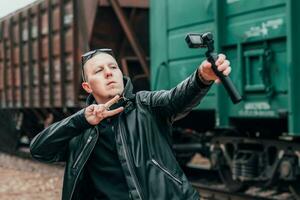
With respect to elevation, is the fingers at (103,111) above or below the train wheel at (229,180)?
above

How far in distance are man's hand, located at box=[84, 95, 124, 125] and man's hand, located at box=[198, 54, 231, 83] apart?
35 centimetres

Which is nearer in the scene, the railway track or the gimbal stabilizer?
the gimbal stabilizer

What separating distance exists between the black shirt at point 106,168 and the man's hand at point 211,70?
1.49 ft

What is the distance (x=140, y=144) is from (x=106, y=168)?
186mm

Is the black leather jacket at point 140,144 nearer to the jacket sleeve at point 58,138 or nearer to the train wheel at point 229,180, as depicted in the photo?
the jacket sleeve at point 58,138

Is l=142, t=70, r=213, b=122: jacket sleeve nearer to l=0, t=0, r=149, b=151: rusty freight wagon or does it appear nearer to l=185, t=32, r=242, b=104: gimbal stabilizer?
l=185, t=32, r=242, b=104: gimbal stabilizer

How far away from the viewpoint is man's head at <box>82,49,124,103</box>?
108 inches

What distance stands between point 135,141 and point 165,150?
13 centimetres

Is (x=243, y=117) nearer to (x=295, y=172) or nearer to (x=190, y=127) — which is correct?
(x=295, y=172)

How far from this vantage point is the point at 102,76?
2.76 meters

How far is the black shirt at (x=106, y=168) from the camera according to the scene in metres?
2.68

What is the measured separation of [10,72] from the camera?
15.9m

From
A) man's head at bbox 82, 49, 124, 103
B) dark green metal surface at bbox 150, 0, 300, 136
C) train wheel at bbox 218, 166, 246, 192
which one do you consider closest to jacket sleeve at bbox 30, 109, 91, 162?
man's head at bbox 82, 49, 124, 103

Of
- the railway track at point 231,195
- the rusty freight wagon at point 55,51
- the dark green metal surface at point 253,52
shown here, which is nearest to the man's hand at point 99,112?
the dark green metal surface at point 253,52
